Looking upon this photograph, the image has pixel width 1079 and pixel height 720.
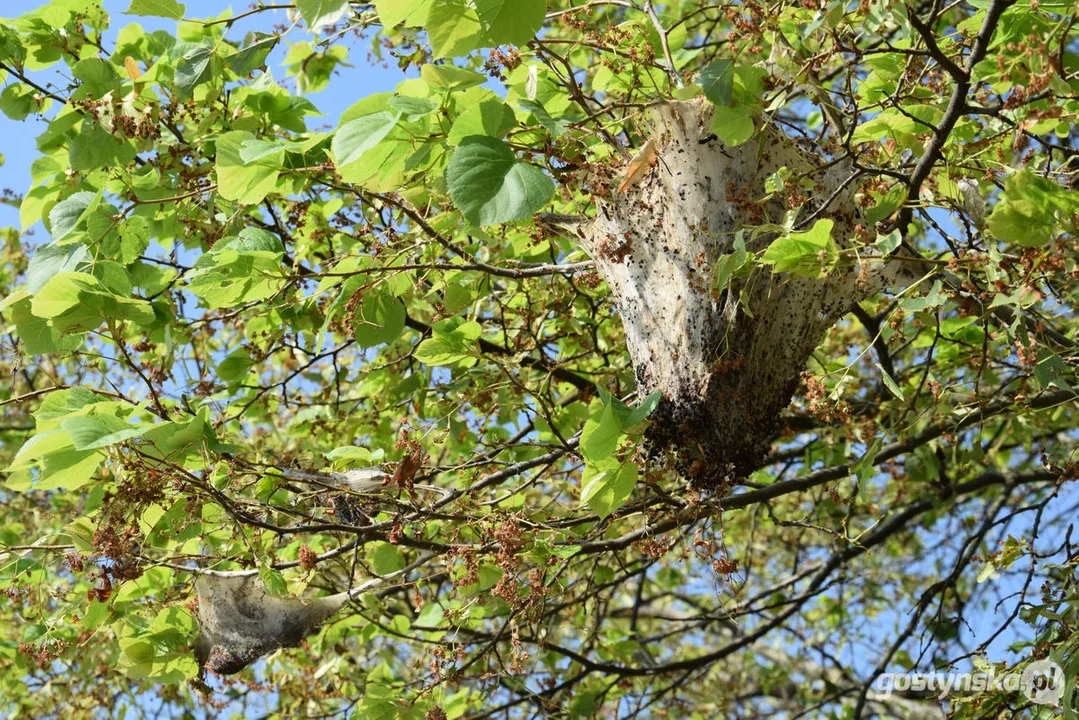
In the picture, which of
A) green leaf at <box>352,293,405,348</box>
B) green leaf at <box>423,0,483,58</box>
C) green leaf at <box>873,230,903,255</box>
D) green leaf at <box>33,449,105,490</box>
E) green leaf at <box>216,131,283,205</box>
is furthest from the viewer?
green leaf at <box>352,293,405,348</box>

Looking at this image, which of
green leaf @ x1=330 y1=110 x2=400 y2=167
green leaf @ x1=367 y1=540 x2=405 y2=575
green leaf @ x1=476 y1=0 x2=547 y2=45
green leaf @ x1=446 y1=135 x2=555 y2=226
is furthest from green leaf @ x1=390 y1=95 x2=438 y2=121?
green leaf @ x1=367 y1=540 x2=405 y2=575

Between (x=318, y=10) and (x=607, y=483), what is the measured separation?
1.21m

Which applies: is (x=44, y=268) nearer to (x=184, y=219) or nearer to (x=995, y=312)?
(x=184, y=219)

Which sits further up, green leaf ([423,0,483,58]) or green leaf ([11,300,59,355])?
green leaf ([423,0,483,58])

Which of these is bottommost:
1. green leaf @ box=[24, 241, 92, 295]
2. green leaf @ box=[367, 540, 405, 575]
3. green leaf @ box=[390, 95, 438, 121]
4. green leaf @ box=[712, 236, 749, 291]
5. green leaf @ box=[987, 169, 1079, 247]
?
green leaf @ box=[367, 540, 405, 575]

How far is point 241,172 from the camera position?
8.13 ft

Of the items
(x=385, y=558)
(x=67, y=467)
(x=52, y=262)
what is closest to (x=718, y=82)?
(x=67, y=467)

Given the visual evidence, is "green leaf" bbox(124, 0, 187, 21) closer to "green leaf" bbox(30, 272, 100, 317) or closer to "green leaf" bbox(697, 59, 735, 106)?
"green leaf" bbox(30, 272, 100, 317)

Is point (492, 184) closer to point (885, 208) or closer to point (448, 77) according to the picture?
point (448, 77)

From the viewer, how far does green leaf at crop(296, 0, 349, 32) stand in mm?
1946

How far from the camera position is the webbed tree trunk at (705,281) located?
2.54 meters

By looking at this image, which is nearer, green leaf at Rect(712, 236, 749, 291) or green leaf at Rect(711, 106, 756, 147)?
green leaf at Rect(712, 236, 749, 291)

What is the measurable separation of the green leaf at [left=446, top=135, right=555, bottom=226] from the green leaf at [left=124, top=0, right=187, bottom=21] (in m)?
1.20

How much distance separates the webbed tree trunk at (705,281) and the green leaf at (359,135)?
2.41 feet
